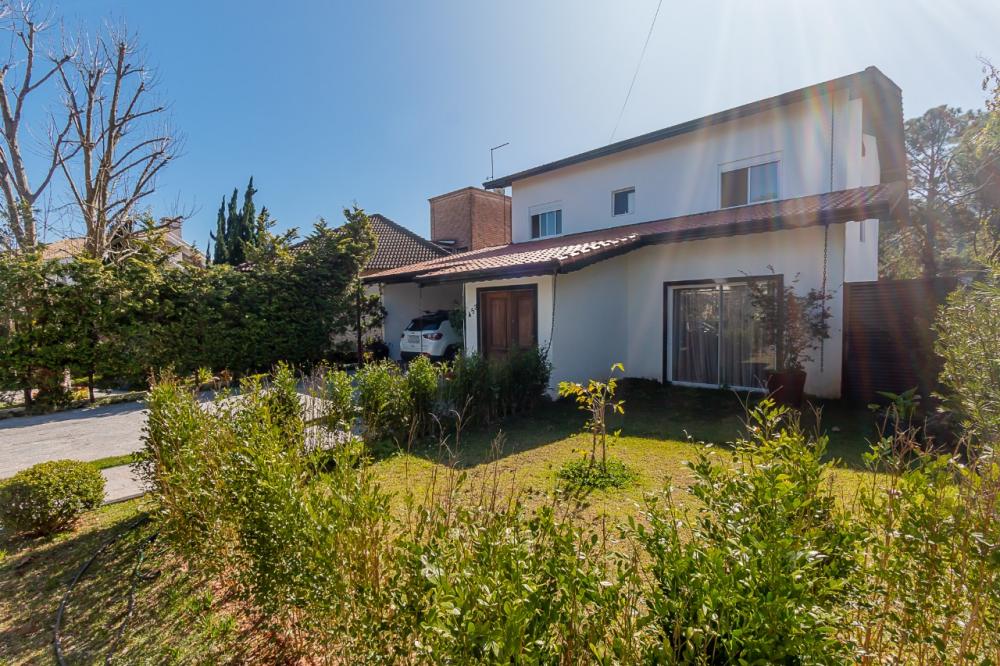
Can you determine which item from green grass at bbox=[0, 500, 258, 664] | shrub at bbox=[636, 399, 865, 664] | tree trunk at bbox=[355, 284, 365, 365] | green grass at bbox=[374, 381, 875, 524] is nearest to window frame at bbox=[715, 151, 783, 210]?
green grass at bbox=[374, 381, 875, 524]

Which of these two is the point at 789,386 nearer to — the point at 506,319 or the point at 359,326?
the point at 506,319

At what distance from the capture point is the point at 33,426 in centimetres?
965

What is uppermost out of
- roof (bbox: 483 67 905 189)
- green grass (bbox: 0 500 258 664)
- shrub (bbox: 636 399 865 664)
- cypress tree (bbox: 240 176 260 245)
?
cypress tree (bbox: 240 176 260 245)

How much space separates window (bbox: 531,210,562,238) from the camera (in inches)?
620

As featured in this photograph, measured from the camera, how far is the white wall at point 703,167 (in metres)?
10.1

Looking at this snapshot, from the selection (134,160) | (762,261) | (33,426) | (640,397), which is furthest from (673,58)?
(134,160)

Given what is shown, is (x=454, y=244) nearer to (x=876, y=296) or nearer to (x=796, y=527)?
(x=876, y=296)

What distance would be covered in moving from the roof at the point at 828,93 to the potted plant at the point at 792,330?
175 inches

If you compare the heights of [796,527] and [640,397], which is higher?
[796,527]

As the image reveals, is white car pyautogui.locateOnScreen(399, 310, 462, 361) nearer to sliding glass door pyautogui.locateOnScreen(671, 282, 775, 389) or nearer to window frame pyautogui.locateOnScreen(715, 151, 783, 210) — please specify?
sliding glass door pyautogui.locateOnScreen(671, 282, 775, 389)

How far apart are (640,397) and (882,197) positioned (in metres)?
5.77

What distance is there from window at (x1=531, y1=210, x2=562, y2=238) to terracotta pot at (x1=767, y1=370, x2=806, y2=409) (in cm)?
872

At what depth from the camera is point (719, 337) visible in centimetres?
1047

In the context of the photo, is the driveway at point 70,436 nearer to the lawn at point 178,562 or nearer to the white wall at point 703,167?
the lawn at point 178,562
